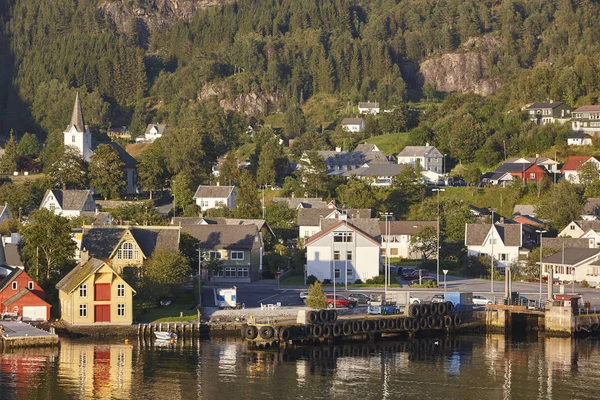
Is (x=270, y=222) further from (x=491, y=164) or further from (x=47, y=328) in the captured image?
(x=47, y=328)

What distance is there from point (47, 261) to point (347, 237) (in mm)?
24110

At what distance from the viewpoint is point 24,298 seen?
74.6 meters

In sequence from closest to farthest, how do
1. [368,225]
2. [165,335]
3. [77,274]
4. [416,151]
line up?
1. [165,335]
2. [77,274]
3. [368,225]
4. [416,151]

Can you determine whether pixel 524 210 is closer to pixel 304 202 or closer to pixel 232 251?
pixel 304 202

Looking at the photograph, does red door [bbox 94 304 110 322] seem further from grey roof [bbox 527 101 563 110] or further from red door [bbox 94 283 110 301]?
grey roof [bbox 527 101 563 110]

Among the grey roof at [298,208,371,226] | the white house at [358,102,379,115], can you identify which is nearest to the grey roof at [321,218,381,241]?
the grey roof at [298,208,371,226]

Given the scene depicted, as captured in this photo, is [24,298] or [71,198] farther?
[71,198]

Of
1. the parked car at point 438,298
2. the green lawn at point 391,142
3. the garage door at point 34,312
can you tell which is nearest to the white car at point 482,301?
the parked car at point 438,298

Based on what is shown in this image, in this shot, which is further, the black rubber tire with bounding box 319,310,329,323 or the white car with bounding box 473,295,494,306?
the white car with bounding box 473,295,494,306

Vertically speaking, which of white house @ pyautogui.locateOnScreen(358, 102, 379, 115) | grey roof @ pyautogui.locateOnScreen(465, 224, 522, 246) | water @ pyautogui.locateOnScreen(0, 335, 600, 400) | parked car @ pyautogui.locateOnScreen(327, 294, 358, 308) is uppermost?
white house @ pyautogui.locateOnScreen(358, 102, 379, 115)

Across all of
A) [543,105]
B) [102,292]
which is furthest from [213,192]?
[102,292]

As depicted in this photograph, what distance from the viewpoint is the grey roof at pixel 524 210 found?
395ft

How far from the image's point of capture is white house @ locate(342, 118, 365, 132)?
171 m

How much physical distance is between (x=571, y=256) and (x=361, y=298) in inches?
893
